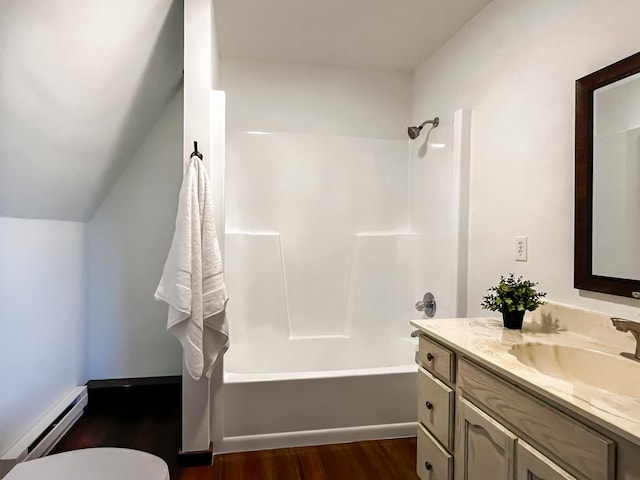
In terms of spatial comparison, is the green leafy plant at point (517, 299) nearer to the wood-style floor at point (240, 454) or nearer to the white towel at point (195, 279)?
the wood-style floor at point (240, 454)

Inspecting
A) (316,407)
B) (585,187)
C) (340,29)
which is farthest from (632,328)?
(340,29)

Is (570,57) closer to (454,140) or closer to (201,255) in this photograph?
(454,140)

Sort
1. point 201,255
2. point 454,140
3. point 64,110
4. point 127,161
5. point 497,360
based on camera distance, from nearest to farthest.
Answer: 1. point 497,360
2. point 64,110
3. point 201,255
4. point 454,140
5. point 127,161

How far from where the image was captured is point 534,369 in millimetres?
1102

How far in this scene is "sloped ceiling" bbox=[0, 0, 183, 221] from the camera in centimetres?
132

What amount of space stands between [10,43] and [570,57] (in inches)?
79.2

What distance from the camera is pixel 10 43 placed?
1.24 metres

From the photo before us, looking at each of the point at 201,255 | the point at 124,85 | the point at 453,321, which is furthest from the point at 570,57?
the point at 124,85

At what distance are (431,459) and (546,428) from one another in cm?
67

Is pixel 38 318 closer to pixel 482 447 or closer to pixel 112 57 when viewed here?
pixel 112 57

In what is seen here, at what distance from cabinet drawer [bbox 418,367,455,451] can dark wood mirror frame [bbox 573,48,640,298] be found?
0.66 meters

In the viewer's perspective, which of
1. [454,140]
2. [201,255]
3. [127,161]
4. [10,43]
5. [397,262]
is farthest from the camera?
[397,262]

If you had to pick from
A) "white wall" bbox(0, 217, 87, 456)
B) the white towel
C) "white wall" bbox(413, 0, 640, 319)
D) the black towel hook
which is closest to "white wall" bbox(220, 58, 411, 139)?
"white wall" bbox(413, 0, 640, 319)

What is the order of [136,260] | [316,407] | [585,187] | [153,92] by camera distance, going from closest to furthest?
[585,187] < [316,407] < [153,92] < [136,260]
